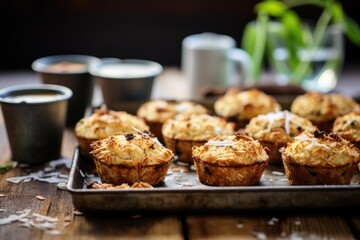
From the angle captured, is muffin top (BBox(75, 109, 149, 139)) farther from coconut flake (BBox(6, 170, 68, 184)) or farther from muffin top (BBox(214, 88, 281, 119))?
muffin top (BBox(214, 88, 281, 119))

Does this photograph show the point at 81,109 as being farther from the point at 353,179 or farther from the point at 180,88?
the point at 353,179

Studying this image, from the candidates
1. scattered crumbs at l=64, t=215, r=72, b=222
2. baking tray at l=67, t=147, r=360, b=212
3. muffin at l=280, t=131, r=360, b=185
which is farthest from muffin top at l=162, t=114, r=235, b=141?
scattered crumbs at l=64, t=215, r=72, b=222

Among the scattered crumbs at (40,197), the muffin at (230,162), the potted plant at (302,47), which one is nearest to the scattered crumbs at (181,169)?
the muffin at (230,162)

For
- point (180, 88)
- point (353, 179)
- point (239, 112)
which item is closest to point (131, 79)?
point (239, 112)

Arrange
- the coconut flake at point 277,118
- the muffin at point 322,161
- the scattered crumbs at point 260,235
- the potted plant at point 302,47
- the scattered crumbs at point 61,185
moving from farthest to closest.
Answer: the potted plant at point 302,47 < the coconut flake at point 277,118 < the scattered crumbs at point 61,185 < the muffin at point 322,161 < the scattered crumbs at point 260,235

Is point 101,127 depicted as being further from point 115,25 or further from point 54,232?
point 115,25

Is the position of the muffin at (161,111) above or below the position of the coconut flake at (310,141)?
below

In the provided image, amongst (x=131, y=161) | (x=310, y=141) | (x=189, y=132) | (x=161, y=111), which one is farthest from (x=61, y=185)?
(x=310, y=141)

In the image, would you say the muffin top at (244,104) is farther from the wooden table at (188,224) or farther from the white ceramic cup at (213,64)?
the wooden table at (188,224)
